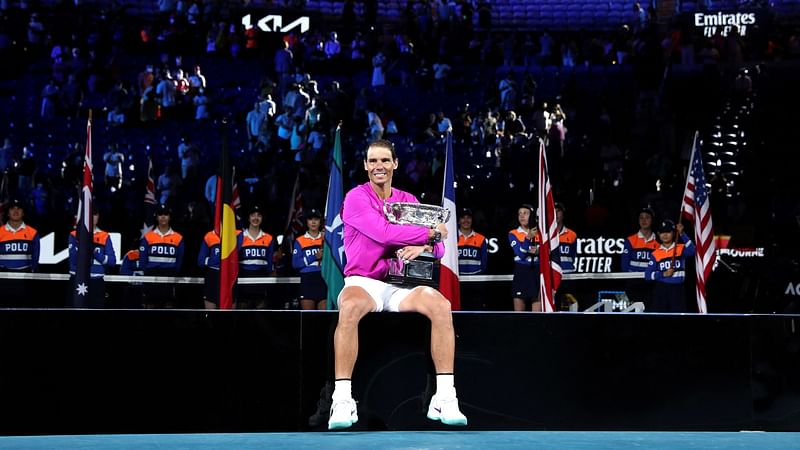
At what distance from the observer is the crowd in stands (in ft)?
59.2

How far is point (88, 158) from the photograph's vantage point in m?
12.9

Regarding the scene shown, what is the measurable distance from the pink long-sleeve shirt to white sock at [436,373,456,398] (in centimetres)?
70

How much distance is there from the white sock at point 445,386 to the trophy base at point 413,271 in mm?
568

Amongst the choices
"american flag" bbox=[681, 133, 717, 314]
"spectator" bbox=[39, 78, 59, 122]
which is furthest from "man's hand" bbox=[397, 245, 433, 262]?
"spectator" bbox=[39, 78, 59, 122]

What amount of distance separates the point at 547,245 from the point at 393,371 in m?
6.51

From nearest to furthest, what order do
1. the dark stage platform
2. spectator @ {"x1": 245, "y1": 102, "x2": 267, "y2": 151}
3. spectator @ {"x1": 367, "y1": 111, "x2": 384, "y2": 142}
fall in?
the dark stage platform
spectator @ {"x1": 367, "y1": 111, "x2": 384, "y2": 142}
spectator @ {"x1": 245, "y1": 102, "x2": 267, "y2": 151}

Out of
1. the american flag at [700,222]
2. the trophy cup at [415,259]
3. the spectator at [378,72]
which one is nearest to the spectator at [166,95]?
the spectator at [378,72]

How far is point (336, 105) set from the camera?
21.0 metres

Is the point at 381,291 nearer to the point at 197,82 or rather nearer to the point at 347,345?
the point at 347,345

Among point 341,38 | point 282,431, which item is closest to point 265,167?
point 341,38

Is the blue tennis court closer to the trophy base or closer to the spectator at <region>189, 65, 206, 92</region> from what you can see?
the trophy base

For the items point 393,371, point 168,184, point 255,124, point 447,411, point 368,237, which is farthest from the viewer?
point 255,124

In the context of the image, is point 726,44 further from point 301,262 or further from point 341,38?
point 301,262

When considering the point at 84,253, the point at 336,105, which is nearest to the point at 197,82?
the point at 336,105
